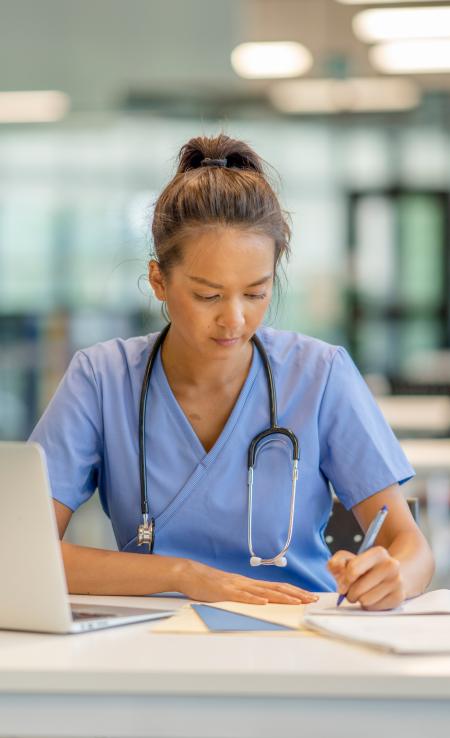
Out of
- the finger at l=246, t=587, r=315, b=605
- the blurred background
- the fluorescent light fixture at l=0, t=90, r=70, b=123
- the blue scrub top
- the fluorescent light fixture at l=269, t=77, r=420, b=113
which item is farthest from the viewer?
the fluorescent light fixture at l=269, t=77, r=420, b=113

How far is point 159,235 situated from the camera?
Answer: 1.71 m

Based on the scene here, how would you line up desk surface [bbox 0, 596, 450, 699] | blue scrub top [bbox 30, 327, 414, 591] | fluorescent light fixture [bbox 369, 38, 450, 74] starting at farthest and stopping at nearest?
fluorescent light fixture [bbox 369, 38, 450, 74] → blue scrub top [bbox 30, 327, 414, 591] → desk surface [bbox 0, 596, 450, 699]

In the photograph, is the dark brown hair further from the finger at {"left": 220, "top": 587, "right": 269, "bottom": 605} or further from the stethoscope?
the finger at {"left": 220, "top": 587, "right": 269, "bottom": 605}

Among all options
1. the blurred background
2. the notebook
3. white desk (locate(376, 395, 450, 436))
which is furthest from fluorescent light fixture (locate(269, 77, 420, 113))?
the notebook

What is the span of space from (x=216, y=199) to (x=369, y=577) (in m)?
0.58

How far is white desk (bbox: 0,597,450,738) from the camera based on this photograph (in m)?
1.06

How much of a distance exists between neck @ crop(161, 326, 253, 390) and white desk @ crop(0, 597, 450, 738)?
685 mm

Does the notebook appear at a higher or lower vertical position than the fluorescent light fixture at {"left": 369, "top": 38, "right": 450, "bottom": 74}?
lower

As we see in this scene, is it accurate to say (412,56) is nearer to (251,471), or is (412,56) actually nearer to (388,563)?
(251,471)

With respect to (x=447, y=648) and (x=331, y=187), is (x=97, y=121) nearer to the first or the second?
(x=331, y=187)

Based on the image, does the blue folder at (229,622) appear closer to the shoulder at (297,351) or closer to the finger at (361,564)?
the finger at (361,564)

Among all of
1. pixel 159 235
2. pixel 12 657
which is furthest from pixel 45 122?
pixel 12 657

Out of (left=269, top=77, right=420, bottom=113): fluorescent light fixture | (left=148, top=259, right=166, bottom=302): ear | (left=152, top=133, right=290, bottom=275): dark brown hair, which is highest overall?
(left=269, top=77, right=420, bottom=113): fluorescent light fixture

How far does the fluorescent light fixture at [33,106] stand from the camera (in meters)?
5.18
